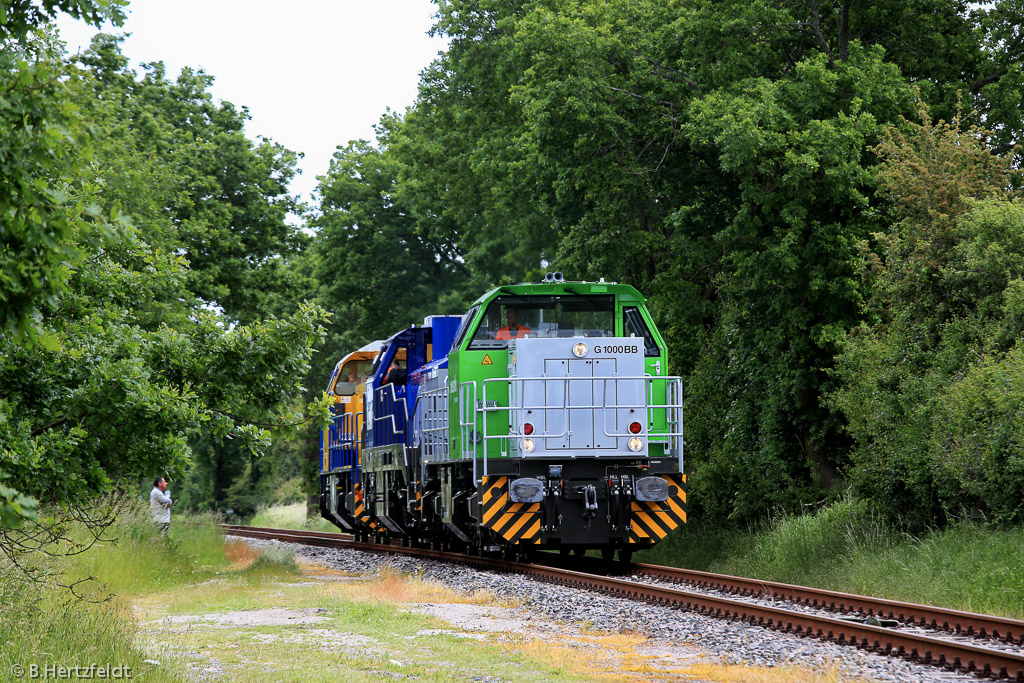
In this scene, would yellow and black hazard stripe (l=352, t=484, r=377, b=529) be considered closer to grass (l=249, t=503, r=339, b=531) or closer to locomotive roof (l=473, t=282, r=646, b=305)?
locomotive roof (l=473, t=282, r=646, b=305)

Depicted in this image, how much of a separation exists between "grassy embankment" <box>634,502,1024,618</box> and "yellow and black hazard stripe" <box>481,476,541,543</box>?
3646 millimetres

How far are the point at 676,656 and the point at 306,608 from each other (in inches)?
202

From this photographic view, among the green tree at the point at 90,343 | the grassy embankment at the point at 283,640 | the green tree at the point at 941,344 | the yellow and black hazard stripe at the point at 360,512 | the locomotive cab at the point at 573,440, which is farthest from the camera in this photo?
the yellow and black hazard stripe at the point at 360,512

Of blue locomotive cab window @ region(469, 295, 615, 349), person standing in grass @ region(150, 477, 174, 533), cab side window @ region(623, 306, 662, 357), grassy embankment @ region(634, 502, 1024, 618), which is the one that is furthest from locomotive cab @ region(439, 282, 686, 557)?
person standing in grass @ region(150, 477, 174, 533)

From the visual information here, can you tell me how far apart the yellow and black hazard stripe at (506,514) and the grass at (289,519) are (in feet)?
88.7

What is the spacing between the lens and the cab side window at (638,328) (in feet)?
49.3

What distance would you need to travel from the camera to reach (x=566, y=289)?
15.4 m

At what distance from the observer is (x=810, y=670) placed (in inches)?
310

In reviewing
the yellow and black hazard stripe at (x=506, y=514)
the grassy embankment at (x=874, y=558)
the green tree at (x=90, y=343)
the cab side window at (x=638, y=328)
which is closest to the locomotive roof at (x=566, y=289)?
the cab side window at (x=638, y=328)

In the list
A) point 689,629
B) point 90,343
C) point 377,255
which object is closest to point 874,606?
point 689,629

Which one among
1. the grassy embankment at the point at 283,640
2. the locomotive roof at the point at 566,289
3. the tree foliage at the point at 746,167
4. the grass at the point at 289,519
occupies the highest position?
the tree foliage at the point at 746,167

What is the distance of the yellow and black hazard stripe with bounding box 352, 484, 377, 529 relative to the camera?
76.4 feet

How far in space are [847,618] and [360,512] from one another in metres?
15.2

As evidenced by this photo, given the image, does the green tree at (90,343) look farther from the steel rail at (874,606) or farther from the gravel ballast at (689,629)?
the steel rail at (874,606)
